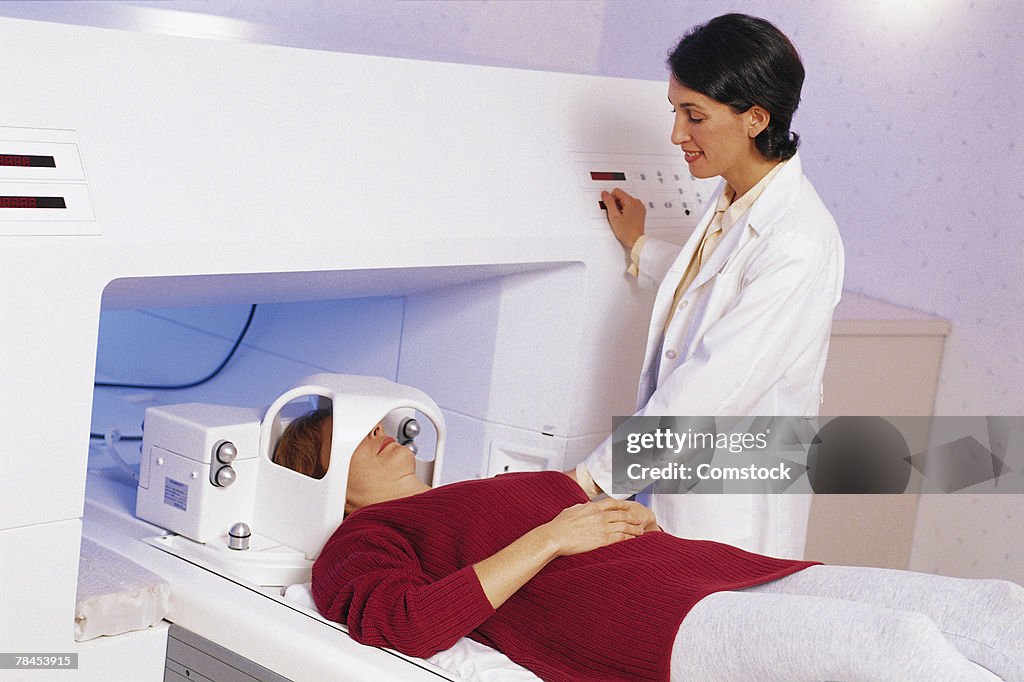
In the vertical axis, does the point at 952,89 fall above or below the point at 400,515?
above

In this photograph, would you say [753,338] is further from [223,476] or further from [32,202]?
[32,202]

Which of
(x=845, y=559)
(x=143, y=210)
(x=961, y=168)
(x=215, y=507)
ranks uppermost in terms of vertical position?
(x=961, y=168)

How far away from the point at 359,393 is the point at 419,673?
1.44 ft

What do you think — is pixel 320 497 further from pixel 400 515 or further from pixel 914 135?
pixel 914 135

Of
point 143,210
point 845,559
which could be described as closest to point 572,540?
point 143,210

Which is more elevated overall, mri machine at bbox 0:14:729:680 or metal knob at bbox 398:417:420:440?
mri machine at bbox 0:14:729:680

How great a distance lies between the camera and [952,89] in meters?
2.38

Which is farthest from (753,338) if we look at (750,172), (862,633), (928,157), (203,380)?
(203,380)

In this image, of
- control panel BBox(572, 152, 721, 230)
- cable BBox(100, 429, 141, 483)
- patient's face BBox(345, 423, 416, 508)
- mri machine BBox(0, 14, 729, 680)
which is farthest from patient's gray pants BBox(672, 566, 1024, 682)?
cable BBox(100, 429, 141, 483)

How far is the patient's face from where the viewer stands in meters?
1.61

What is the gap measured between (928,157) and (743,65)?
3.21 ft

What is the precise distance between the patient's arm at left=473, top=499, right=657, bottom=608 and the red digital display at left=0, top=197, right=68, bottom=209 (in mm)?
610

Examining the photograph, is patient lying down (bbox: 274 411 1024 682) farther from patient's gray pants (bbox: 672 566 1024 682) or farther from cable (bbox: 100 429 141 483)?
cable (bbox: 100 429 141 483)

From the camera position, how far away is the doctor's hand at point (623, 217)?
184cm
